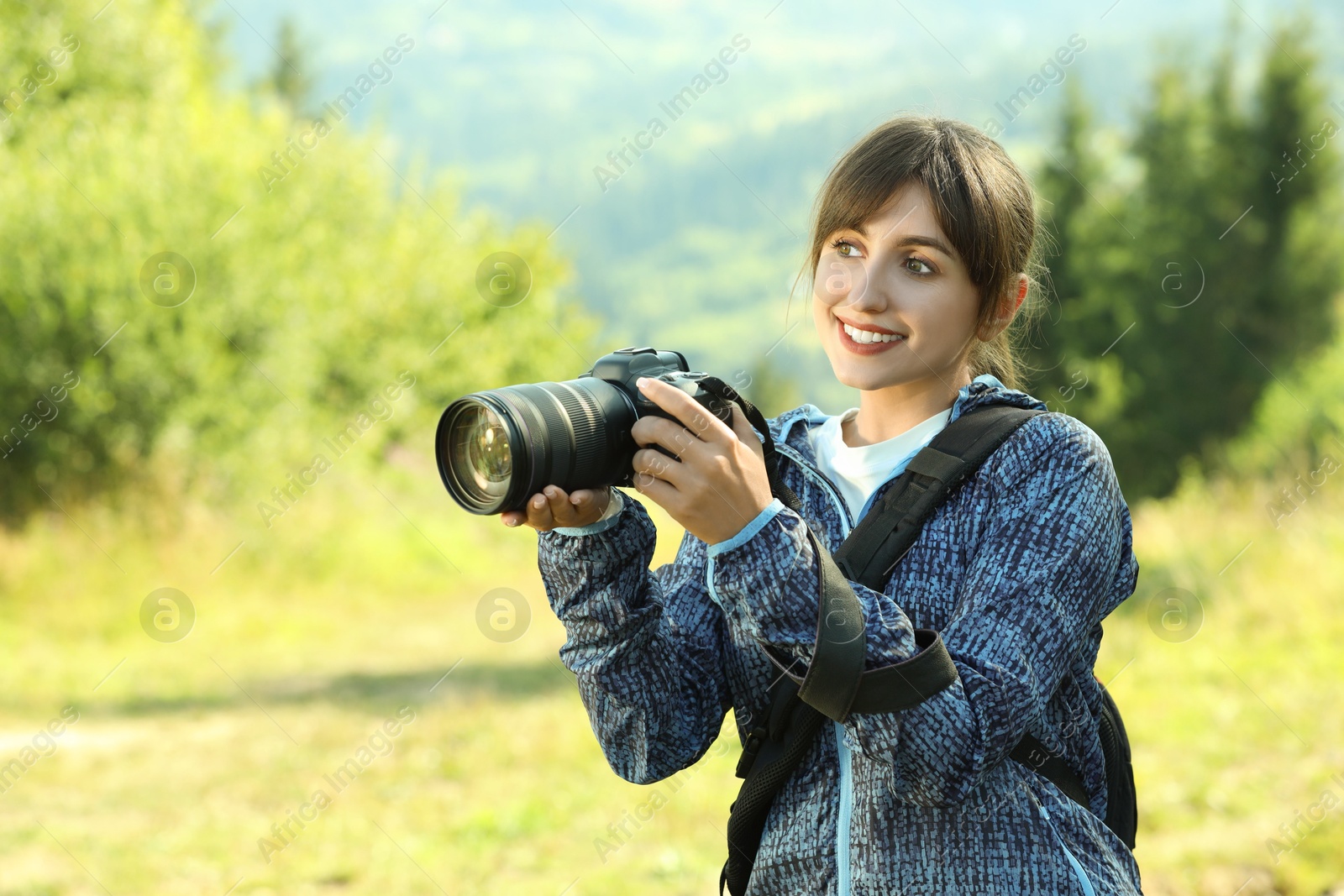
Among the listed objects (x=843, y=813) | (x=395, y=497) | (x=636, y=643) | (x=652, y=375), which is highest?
(x=395, y=497)

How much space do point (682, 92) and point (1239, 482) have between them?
6.39 metres

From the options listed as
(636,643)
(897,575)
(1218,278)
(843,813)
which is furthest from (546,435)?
(1218,278)

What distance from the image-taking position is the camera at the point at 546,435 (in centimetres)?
144

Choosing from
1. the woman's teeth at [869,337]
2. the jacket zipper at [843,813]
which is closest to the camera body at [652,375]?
the woman's teeth at [869,337]

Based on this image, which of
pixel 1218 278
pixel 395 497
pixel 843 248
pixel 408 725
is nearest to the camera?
pixel 843 248

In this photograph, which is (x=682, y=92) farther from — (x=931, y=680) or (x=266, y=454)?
(x=266, y=454)

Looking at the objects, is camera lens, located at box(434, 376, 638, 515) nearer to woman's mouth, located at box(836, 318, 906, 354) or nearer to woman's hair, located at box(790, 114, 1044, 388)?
woman's mouth, located at box(836, 318, 906, 354)

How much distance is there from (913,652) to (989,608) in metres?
0.12

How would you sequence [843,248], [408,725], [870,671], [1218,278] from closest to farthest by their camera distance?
[870,671], [843,248], [408,725], [1218,278]

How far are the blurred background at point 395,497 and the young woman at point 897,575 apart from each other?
27 centimetres

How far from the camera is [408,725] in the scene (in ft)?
22.3

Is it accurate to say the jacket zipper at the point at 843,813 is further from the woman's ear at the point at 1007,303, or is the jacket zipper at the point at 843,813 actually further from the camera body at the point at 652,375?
the woman's ear at the point at 1007,303

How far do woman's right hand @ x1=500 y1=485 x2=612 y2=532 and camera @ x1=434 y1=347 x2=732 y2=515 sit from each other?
0.03 ft

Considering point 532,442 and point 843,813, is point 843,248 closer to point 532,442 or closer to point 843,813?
point 532,442
